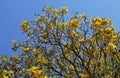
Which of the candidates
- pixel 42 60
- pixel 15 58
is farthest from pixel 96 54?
pixel 15 58

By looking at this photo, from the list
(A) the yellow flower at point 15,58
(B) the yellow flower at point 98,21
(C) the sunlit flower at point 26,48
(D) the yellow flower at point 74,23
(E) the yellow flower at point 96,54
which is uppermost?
(D) the yellow flower at point 74,23

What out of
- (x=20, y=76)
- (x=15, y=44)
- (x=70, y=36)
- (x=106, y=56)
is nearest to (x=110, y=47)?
(x=106, y=56)

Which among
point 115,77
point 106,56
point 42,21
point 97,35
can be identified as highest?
point 42,21

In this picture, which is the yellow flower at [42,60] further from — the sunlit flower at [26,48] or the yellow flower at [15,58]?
the yellow flower at [15,58]

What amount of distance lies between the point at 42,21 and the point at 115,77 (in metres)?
4.83

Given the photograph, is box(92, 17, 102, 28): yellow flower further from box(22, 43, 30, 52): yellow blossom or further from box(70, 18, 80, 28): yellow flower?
box(22, 43, 30, 52): yellow blossom

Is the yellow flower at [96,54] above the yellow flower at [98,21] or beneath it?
beneath

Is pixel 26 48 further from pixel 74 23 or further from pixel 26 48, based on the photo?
pixel 74 23

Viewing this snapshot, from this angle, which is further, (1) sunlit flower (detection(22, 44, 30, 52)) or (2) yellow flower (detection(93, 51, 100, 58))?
(1) sunlit flower (detection(22, 44, 30, 52))

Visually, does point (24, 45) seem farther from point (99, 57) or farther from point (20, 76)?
point (99, 57)

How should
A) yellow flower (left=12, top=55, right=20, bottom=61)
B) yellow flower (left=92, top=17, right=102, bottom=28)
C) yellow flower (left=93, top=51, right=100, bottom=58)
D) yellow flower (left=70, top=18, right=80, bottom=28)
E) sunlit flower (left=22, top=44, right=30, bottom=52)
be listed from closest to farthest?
yellow flower (left=92, top=17, right=102, bottom=28)
yellow flower (left=93, top=51, right=100, bottom=58)
yellow flower (left=70, top=18, right=80, bottom=28)
sunlit flower (left=22, top=44, right=30, bottom=52)
yellow flower (left=12, top=55, right=20, bottom=61)

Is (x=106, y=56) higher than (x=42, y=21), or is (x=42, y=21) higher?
(x=42, y=21)

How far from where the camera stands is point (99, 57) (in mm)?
14336

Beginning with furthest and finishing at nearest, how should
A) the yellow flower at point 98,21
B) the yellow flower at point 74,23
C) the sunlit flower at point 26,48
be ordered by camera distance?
the sunlit flower at point 26,48, the yellow flower at point 74,23, the yellow flower at point 98,21
